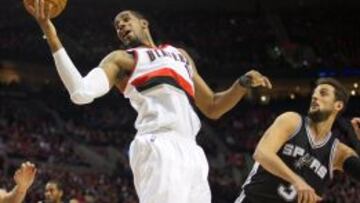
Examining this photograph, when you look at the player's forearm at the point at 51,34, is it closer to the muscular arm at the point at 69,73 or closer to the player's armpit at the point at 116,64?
the muscular arm at the point at 69,73

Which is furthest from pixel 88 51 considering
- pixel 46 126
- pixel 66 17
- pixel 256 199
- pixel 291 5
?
pixel 256 199

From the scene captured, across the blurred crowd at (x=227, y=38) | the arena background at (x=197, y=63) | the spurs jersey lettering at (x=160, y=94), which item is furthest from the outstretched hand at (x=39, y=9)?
the blurred crowd at (x=227, y=38)

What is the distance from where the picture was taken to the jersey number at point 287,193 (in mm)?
4379

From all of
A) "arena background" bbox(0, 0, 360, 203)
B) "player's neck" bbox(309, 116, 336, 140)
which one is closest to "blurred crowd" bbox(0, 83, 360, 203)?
"arena background" bbox(0, 0, 360, 203)

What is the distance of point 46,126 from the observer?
23422 mm

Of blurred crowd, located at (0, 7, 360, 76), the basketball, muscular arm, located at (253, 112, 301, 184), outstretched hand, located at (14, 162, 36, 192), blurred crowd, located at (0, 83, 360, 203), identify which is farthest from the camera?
blurred crowd, located at (0, 7, 360, 76)

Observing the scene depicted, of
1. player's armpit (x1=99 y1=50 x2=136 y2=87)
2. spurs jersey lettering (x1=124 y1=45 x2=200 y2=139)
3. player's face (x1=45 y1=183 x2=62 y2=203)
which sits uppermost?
player's armpit (x1=99 y1=50 x2=136 y2=87)

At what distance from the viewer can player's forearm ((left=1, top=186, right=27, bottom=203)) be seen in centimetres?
532

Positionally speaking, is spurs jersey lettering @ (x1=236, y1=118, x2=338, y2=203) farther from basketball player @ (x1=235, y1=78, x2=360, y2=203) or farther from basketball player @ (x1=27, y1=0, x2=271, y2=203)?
basketball player @ (x1=27, y1=0, x2=271, y2=203)

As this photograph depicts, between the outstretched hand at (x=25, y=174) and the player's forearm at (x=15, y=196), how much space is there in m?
0.07

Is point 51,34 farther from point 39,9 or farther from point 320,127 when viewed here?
point 320,127

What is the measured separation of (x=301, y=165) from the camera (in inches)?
172

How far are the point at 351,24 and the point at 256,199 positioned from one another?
87.0 feet

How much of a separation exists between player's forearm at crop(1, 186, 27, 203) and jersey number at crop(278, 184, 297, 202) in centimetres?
200
